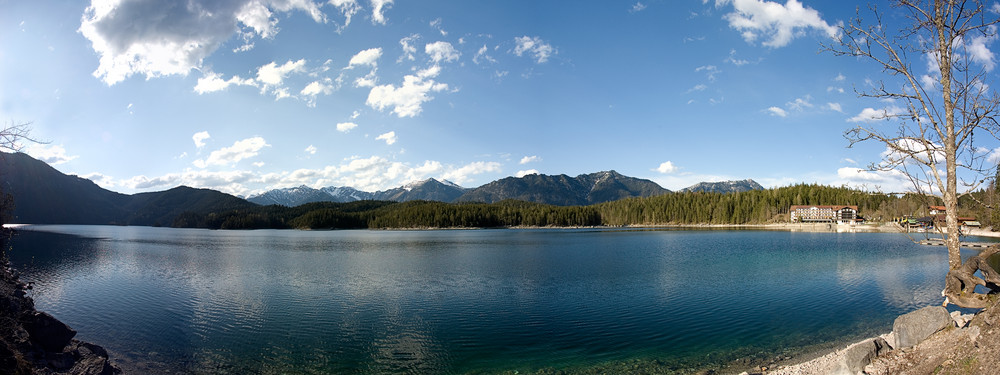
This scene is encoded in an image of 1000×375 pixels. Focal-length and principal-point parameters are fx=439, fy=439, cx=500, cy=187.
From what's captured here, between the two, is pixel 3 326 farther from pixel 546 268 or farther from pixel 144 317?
pixel 546 268

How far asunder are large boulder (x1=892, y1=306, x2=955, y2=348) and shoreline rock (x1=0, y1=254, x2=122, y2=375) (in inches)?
881

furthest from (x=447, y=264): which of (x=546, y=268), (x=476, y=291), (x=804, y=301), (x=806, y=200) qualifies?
(x=806, y=200)

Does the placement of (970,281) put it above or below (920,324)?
above

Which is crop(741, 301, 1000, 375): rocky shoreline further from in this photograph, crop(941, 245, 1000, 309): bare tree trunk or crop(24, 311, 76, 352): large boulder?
crop(24, 311, 76, 352): large boulder

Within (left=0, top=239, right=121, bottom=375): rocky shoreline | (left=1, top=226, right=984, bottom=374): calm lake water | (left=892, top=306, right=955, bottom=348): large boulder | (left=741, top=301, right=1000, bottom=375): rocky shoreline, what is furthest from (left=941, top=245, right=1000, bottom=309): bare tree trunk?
(left=0, top=239, right=121, bottom=375): rocky shoreline

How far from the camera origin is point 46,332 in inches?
579

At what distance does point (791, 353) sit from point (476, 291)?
1831 cm

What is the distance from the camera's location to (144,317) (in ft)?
75.8

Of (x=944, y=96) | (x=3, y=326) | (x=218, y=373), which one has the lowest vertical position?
(x=218, y=373)

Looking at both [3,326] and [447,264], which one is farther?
[447,264]

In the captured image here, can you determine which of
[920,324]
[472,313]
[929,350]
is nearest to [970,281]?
[920,324]

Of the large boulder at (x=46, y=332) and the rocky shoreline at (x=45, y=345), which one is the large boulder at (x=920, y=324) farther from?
the large boulder at (x=46, y=332)

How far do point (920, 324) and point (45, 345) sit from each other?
83.8ft

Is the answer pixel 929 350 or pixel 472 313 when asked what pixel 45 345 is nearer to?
pixel 472 313
